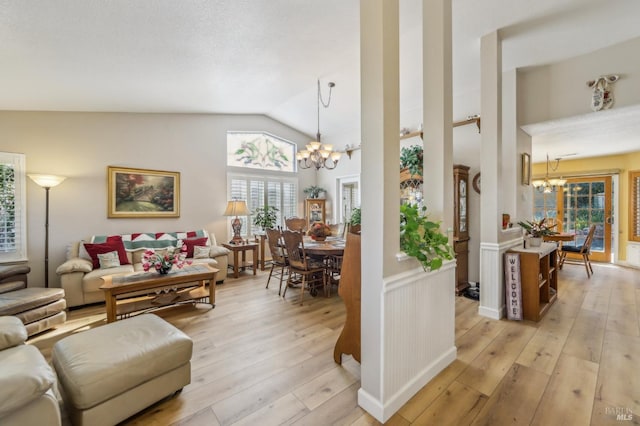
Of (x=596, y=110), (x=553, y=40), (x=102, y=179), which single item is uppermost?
(x=553, y=40)

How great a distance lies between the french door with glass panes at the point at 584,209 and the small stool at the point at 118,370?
8542 mm

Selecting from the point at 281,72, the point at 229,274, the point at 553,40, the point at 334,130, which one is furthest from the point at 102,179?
the point at 553,40

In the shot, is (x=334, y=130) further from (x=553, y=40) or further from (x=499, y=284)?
(x=499, y=284)

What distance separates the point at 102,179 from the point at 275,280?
10.8 ft

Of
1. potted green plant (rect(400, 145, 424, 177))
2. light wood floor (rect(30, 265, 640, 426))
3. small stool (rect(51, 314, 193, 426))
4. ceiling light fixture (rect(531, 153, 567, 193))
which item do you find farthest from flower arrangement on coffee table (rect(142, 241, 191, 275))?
ceiling light fixture (rect(531, 153, 567, 193))

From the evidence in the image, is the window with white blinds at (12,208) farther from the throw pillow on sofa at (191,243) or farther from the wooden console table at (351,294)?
the wooden console table at (351,294)

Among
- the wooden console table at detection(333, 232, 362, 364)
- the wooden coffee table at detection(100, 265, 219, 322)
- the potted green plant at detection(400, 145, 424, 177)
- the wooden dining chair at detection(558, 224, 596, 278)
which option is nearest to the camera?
the wooden console table at detection(333, 232, 362, 364)

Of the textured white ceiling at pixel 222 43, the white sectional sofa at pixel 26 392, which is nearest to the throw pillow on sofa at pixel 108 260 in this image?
the textured white ceiling at pixel 222 43

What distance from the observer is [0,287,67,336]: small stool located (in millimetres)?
2545

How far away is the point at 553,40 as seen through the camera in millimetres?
3117

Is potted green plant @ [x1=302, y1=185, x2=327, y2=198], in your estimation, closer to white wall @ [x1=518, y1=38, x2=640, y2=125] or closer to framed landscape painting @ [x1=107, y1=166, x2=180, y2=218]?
framed landscape painting @ [x1=107, y1=166, x2=180, y2=218]

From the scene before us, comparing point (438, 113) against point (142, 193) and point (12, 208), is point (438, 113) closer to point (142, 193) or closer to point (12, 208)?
point (142, 193)

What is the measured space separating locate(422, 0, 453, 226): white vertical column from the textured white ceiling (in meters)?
0.58

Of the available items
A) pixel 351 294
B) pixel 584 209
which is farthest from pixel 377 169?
pixel 584 209
